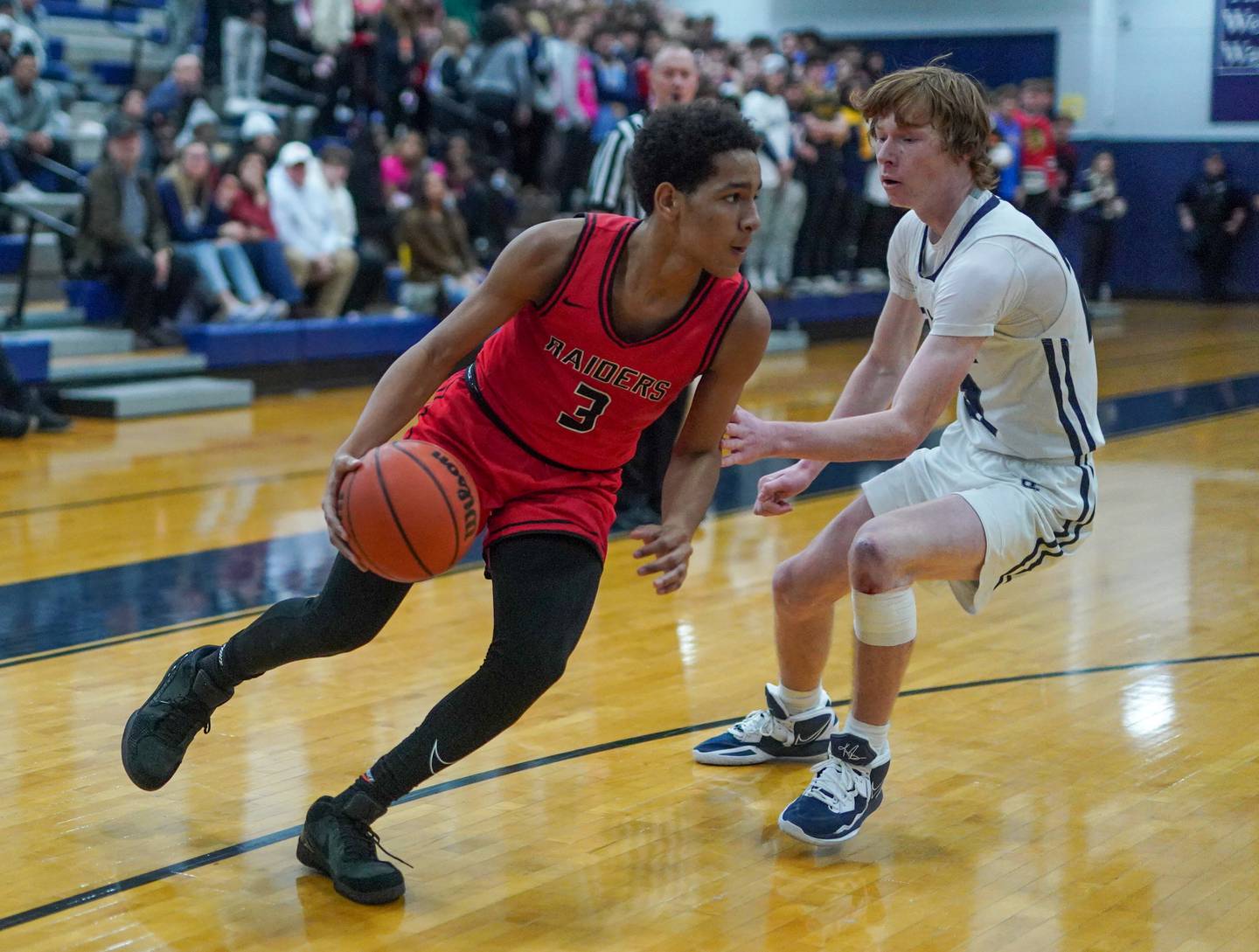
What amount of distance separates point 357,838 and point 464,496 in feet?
2.39

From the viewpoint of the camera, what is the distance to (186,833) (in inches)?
142

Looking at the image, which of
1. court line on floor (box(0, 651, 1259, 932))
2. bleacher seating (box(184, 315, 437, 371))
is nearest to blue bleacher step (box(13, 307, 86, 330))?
bleacher seating (box(184, 315, 437, 371))

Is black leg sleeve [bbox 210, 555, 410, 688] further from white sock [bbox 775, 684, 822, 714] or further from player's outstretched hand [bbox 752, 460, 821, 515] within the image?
white sock [bbox 775, 684, 822, 714]

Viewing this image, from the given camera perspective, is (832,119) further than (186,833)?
Yes

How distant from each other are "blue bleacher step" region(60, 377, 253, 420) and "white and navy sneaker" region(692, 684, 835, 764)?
257 inches

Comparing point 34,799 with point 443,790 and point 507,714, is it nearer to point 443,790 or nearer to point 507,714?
point 443,790

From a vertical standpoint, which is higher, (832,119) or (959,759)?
(832,119)

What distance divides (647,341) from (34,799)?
1.79 m

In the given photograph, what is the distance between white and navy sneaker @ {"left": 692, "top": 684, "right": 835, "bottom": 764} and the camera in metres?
4.17

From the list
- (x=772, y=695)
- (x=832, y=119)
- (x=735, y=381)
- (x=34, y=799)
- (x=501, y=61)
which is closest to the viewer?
(x=735, y=381)

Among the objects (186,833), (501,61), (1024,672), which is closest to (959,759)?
(1024,672)

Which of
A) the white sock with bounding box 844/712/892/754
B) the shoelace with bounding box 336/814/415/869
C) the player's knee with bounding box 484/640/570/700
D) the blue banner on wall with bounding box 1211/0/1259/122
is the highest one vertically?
the blue banner on wall with bounding box 1211/0/1259/122

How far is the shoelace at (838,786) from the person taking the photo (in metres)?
3.60

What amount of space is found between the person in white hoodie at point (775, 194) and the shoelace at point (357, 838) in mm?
11094
